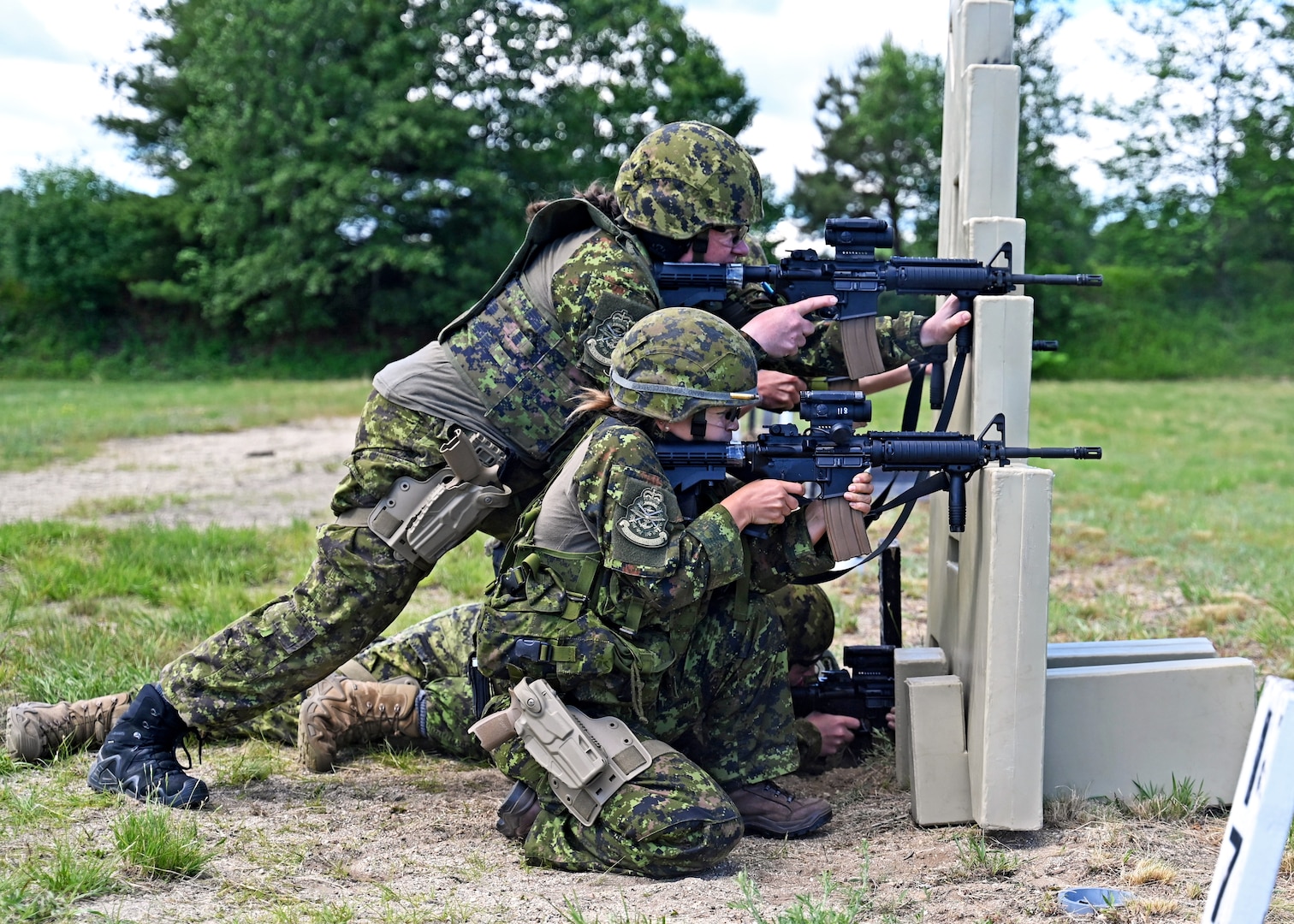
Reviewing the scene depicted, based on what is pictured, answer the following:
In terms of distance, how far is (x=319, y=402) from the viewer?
18828 mm

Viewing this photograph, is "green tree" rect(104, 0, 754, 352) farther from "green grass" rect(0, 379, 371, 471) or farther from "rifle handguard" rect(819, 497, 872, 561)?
Answer: "rifle handguard" rect(819, 497, 872, 561)

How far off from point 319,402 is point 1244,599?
14.8 meters

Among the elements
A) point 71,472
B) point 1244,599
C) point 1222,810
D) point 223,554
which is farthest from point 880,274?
point 71,472

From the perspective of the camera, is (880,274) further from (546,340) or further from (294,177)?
(294,177)

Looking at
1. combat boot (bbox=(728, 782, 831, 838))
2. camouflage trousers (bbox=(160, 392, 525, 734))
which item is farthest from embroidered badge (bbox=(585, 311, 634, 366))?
combat boot (bbox=(728, 782, 831, 838))

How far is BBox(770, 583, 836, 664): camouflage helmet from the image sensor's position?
4586mm

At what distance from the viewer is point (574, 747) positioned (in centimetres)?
353

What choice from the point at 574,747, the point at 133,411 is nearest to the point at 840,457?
the point at 574,747

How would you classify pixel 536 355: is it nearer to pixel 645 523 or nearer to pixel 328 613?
pixel 645 523

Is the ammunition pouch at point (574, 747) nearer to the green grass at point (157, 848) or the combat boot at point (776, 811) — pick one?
the combat boot at point (776, 811)

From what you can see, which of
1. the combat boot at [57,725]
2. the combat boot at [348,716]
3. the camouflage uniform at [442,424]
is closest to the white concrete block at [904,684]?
the camouflage uniform at [442,424]

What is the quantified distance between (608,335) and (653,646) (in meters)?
0.98

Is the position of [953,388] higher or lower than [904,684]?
higher

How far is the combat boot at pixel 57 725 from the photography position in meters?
4.27
